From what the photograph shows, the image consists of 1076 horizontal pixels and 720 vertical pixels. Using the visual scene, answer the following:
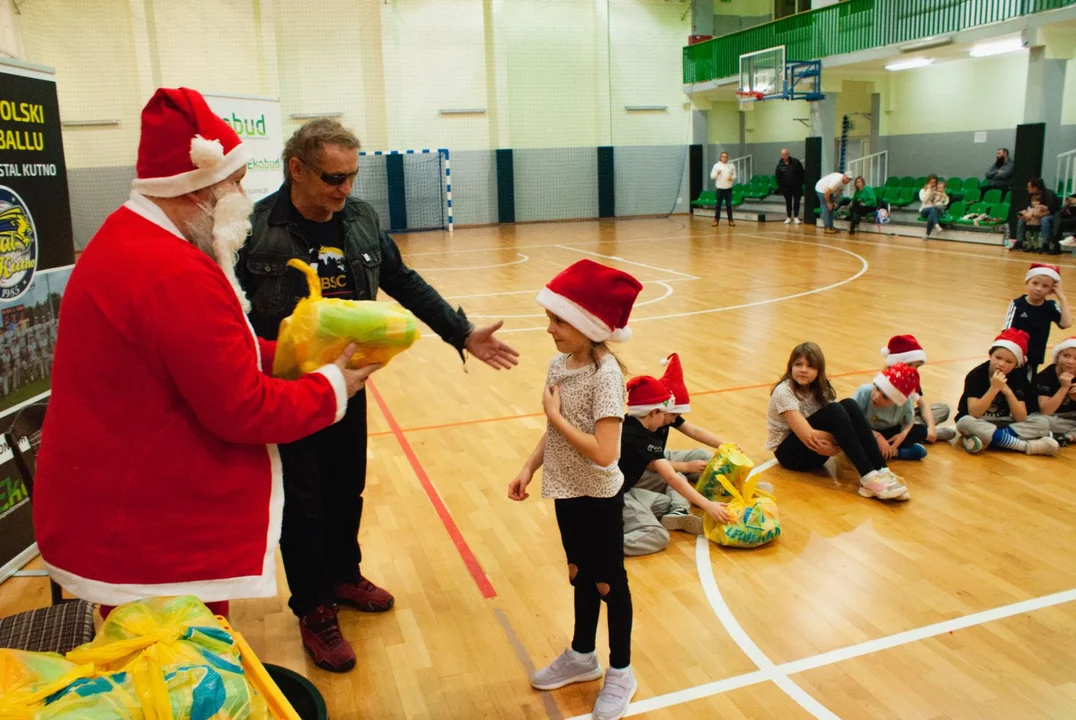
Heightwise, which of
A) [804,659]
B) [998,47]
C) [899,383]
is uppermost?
[998,47]

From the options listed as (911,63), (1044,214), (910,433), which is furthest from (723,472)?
(911,63)

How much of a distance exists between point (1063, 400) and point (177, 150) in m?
5.20

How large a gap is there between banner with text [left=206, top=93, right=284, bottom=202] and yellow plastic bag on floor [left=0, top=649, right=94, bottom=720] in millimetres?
8217

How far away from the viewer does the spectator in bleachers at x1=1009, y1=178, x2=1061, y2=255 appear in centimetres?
1334

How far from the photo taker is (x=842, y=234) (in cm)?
1742

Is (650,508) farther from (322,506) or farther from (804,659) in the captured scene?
(322,506)

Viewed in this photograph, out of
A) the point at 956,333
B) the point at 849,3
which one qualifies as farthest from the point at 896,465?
the point at 849,3

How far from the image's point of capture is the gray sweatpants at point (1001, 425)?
5.09 meters

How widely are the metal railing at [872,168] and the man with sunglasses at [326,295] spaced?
18.6 m

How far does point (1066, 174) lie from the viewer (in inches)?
554

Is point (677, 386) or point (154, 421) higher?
point (154, 421)

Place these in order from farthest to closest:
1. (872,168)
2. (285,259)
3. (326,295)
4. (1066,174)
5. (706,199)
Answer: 1. (706,199)
2. (872,168)
3. (1066,174)
4. (326,295)
5. (285,259)

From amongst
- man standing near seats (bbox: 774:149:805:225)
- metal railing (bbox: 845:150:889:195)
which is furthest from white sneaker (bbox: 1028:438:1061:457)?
metal railing (bbox: 845:150:889:195)

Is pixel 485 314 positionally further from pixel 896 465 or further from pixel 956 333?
pixel 896 465
